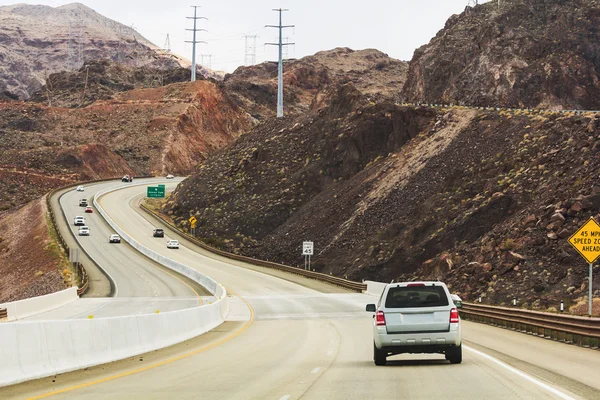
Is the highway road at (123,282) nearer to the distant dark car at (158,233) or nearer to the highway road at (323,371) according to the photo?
the distant dark car at (158,233)

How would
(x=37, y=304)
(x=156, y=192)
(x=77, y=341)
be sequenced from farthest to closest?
1. (x=156, y=192)
2. (x=37, y=304)
3. (x=77, y=341)

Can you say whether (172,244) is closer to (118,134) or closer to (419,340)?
(419,340)

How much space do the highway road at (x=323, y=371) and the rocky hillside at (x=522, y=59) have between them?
211 feet

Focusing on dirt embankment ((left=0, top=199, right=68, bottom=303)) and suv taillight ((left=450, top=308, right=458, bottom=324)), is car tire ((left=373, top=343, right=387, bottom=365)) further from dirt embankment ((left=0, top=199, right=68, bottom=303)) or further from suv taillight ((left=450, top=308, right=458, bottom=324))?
dirt embankment ((left=0, top=199, right=68, bottom=303))

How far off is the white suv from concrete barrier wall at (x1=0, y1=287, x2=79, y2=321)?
2904 cm

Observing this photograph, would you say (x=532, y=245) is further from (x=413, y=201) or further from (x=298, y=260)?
(x=298, y=260)

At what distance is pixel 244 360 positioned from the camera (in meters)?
18.4

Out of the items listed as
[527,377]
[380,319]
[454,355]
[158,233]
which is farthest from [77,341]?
[158,233]

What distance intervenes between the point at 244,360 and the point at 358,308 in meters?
25.8

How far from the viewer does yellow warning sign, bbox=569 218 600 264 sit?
86.8 feet

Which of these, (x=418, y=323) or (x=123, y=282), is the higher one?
(x=418, y=323)

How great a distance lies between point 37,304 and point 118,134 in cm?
12391

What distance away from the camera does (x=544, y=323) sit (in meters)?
27.1

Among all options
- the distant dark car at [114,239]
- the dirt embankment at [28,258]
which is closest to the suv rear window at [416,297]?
the dirt embankment at [28,258]
